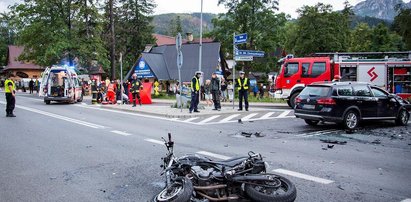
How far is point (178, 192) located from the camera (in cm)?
413

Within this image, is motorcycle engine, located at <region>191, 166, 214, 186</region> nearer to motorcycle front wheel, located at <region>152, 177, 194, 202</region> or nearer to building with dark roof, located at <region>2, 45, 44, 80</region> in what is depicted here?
motorcycle front wheel, located at <region>152, 177, 194, 202</region>

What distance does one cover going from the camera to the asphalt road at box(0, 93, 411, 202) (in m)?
5.25

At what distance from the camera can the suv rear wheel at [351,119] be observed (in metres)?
11.5

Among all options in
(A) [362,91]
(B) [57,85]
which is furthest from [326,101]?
(B) [57,85]

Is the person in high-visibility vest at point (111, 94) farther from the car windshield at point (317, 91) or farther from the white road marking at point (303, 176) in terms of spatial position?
the white road marking at point (303, 176)

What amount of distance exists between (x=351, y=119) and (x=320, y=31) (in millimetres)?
35228

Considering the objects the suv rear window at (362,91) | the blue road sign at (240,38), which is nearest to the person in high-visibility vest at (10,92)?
the blue road sign at (240,38)

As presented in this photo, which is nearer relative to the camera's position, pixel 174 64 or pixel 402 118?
pixel 402 118

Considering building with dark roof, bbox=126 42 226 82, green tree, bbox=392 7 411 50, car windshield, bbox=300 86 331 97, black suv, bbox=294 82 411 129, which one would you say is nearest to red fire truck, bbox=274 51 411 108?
black suv, bbox=294 82 411 129

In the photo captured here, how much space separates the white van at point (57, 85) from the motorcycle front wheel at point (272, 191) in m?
22.8

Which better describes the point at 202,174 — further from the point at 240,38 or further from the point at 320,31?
the point at 320,31

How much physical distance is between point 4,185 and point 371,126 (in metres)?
11.2

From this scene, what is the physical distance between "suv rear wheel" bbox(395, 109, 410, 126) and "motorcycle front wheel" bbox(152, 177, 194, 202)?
1093cm

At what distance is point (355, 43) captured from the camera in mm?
63344
